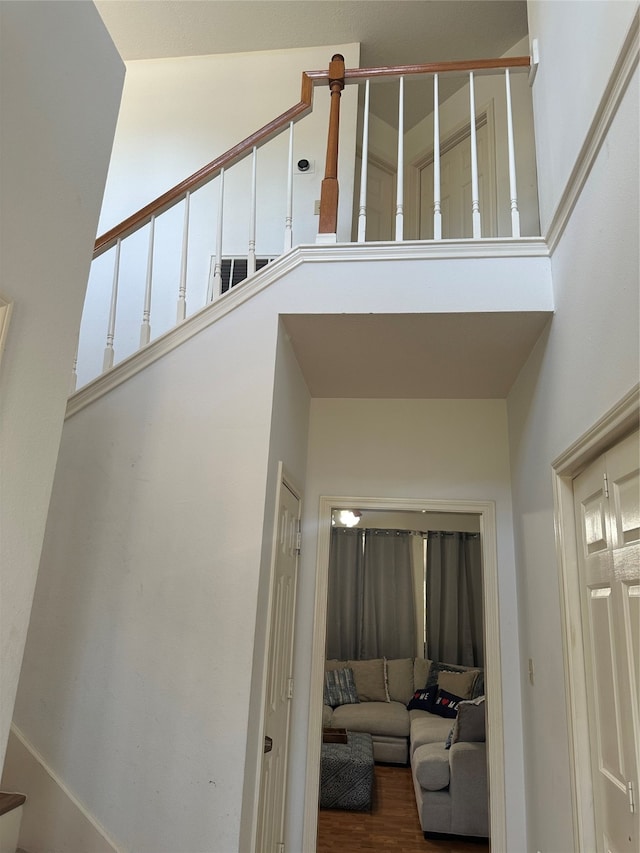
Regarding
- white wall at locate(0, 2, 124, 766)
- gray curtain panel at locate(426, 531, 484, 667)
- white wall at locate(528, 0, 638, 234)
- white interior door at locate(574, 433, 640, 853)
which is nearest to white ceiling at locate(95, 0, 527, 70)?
white wall at locate(528, 0, 638, 234)

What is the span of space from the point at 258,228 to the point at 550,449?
2419mm

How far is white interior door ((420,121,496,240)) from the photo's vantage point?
13.2 feet

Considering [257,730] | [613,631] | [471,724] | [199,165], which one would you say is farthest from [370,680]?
[199,165]

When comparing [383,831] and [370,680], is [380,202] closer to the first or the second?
[383,831]

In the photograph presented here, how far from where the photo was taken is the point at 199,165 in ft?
12.9

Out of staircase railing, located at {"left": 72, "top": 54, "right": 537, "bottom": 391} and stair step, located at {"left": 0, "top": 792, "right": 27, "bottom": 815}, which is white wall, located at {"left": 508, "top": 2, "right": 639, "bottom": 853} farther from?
stair step, located at {"left": 0, "top": 792, "right": 27, "bottom": 815}

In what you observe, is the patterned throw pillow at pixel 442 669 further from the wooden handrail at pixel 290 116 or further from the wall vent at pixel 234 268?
the wooden handrail at pixel 290 116

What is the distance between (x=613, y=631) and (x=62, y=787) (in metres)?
1.97

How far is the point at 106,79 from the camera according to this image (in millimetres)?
1687

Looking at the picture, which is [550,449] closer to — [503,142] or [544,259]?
[544,259]

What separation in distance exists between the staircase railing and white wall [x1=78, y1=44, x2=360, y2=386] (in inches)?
2.5

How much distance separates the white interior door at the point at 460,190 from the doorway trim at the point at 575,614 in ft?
8.06

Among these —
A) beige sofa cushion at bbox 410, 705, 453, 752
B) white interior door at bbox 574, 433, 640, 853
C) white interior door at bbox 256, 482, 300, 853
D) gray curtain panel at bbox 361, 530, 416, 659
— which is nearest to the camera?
white interior door at bbox 574, 433, 640, 853

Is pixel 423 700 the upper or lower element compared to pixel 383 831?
upper
